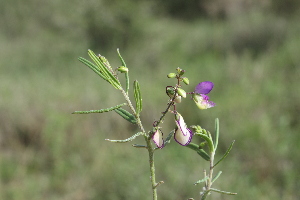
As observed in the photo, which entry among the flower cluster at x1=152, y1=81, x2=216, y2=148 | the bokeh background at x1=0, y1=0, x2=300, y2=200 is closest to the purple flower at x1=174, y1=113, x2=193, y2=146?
the flower cluster at x1=152, y1=81, x2=216, y2=148

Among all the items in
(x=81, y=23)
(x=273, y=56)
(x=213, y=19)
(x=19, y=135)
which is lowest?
(x=19, y=135)

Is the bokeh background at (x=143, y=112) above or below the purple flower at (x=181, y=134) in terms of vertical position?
above

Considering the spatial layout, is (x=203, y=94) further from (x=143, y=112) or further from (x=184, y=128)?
(x=143, y=112)

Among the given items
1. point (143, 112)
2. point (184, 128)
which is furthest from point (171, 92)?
point (143, 112)

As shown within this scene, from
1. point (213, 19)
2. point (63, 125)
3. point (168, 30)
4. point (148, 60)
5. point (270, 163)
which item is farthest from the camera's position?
point (213, 19)

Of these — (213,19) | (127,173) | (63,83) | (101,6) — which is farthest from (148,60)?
(127,173)

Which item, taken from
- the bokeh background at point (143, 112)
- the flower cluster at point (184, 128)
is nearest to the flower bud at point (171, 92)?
the flower cluster at point (184, 128)

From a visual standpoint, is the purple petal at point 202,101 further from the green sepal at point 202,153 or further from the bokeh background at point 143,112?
the bokeh background at point 143,112

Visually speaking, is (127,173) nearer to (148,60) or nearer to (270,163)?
(270,163)
